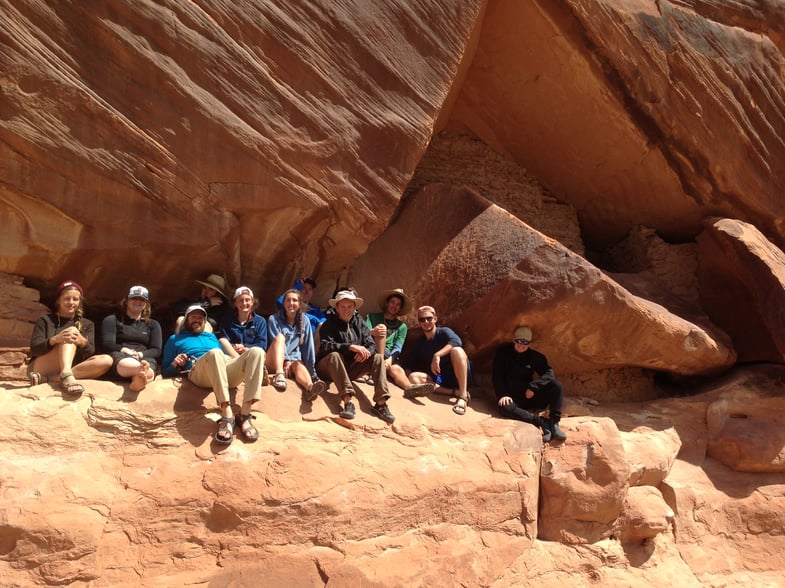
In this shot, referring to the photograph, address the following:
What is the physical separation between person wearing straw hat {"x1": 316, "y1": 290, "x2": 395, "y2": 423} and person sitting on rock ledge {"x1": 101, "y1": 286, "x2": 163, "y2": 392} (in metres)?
1.19

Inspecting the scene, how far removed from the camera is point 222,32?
4.67 meters

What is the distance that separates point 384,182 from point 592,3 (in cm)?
266

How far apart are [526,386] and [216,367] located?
2673mm

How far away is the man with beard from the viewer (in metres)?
4.09

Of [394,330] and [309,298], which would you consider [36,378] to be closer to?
[309,298]

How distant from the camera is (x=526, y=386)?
5555 millimetres

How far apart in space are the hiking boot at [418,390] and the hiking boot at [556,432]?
1.09 metres

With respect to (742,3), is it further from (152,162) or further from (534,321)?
(152,162)

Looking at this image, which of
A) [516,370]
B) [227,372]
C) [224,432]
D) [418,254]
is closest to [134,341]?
[227,372]

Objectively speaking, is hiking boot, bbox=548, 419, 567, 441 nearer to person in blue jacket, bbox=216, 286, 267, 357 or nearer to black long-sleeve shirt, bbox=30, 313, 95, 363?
person in blue jacket, bbox=216, 286, 267, 357

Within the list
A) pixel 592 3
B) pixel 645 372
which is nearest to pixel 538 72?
pixel 592 3

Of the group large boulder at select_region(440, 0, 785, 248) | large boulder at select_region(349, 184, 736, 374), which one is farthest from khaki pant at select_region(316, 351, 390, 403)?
large boulder at select_region(440, 0, 785, 248)

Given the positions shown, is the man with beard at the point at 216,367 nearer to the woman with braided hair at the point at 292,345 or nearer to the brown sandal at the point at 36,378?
the woman with braided hair at the point at 292,345

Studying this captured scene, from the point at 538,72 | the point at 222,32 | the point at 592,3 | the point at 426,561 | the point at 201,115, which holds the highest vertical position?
the point at 592,3
